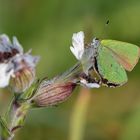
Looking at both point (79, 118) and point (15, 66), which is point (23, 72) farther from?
point (79, 118)

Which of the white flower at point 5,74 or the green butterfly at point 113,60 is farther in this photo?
the green butterfly at point 113,60

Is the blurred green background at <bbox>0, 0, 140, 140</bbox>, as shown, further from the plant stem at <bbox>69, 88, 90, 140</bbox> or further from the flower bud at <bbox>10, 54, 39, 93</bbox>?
the flower bud at <bbox>10, 54, 39, 93</bbox>

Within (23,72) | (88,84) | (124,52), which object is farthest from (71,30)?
(23,72)

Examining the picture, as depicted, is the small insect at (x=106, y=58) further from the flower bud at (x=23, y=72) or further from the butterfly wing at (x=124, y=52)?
the flower bud at (x=23, y=72)

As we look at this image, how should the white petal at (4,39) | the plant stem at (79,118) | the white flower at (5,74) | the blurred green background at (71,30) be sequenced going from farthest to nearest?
the blurred green background at (71,30)
the plant stem at (79,118)
the white petal at (4,39)
the white flower at (5,74)

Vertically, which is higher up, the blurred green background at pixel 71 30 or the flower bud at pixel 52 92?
the flower bud at pixel 52 92

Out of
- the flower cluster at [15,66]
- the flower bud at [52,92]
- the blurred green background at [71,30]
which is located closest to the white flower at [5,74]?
the flower cluster at [15,66]

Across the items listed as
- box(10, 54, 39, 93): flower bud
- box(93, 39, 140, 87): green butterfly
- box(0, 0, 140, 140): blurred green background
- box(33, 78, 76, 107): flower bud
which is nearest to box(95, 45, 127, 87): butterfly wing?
box(93, 39, 140, 87): green butterfly

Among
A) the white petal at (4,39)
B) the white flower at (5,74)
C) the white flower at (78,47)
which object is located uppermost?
the white petal at (4,39)
